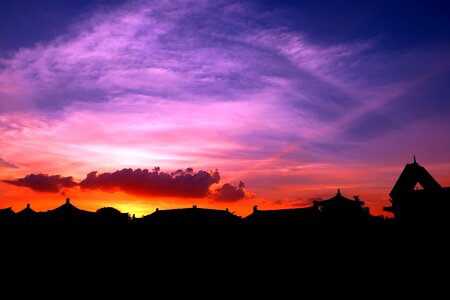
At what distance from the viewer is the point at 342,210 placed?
35.9 m

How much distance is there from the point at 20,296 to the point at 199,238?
16.7 meters

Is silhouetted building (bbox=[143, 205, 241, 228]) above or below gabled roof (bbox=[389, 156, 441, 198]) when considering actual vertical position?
below

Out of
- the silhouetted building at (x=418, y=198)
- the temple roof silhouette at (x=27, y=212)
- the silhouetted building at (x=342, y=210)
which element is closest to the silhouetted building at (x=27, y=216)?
the temple roof silhouette at (x=27, y=212)

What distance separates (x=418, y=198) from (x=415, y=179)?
2786 millimetres

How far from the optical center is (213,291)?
29.6 meters

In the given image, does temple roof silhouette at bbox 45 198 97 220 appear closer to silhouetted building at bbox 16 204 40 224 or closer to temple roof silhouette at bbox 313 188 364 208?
silhouetted building at bbox 16 204 40 224

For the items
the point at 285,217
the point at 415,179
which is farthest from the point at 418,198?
Answer: the point at 285,217

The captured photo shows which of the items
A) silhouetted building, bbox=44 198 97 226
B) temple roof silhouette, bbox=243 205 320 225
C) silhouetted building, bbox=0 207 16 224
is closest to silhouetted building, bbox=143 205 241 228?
temple roof silhouette, bbox=243 205 320 225

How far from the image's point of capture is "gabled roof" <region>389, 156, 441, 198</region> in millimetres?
24500

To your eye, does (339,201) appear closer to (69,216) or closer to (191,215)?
(191,215)

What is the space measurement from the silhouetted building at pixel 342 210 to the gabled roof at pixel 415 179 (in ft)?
29.1

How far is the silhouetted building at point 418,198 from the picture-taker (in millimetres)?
21484

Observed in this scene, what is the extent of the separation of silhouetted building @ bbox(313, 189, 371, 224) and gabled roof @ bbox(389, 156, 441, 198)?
886cm

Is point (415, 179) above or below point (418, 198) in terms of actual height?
above
